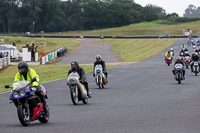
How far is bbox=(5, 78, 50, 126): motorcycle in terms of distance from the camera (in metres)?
10.3

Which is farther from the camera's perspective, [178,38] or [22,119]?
[178,38]

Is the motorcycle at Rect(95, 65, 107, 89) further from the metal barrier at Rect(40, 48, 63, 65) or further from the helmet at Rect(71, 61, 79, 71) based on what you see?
the metal barrier at Rect(40, 48, 63, 65)

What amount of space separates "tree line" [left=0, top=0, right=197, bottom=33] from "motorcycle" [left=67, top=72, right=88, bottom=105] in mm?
139677

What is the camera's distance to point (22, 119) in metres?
10.2

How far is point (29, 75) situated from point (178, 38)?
90724 millimetres

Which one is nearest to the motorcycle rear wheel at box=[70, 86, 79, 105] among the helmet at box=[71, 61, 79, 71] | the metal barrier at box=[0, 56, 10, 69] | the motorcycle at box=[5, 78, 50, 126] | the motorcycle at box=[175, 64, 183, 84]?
the helmet at box=[71, 61, 79, 71]

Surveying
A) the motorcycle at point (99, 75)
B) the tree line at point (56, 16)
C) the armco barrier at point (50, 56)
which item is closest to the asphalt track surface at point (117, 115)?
the motorcycle at point (99, 75)

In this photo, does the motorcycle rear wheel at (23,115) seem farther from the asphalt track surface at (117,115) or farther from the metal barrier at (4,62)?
the metal barrier at (4,62)

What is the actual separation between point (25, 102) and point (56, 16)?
152m

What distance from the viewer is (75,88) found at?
1538cm

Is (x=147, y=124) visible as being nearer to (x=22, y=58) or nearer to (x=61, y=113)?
(x=61, y=113)

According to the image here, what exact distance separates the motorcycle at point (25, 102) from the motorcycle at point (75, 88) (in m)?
4.30

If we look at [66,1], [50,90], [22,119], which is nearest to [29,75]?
[22,119]

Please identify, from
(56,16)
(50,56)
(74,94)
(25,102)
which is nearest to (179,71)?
(74,94)
